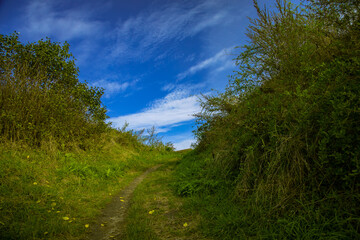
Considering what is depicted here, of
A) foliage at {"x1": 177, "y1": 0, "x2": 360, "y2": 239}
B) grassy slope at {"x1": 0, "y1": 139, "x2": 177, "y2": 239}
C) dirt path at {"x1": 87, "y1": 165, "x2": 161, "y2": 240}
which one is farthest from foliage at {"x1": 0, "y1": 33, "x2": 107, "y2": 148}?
foliage at {"x1": 177, "y1": 0, "x2": 360, "y2": 239}

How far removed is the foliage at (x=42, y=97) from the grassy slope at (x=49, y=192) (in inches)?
40.5

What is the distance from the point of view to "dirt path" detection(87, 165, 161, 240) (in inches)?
170

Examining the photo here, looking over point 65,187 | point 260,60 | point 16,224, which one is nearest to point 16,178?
point 65,187

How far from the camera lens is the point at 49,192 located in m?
5.82

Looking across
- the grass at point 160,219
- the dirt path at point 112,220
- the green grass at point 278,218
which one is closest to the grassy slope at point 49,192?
the dirt path at point 112,220

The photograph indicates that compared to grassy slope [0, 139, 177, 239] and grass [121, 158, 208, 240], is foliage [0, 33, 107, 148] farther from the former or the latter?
grass [121, 158, 208, 240]

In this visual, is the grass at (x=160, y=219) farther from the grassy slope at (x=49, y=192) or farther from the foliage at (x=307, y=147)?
the grassy slope at (x=49, y=192)

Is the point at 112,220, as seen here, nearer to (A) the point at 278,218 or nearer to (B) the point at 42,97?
(A) the point at 278,218

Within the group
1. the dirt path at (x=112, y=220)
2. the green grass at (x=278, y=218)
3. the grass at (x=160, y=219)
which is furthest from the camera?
the dirt path at (x=112, y=220)

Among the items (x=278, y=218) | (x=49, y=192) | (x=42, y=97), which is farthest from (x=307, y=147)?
(x=42, y=97)

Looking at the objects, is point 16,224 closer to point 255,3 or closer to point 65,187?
Answer: point 65,187

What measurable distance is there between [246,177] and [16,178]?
22.5ft

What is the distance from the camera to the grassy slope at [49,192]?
4.13 m

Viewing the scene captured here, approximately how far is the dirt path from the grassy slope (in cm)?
25
